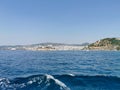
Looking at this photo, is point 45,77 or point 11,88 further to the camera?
point 45,77

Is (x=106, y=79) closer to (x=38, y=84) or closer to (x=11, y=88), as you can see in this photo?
(x=38, y=84)

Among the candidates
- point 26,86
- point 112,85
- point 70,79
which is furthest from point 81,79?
point 26,86

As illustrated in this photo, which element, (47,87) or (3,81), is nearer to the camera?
(47,87)

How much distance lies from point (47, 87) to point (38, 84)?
1.37 m

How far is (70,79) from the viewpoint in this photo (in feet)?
97.0

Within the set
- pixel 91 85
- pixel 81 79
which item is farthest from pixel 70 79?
pixel 91 85

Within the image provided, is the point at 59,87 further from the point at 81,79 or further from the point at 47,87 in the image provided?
the point at 81,79

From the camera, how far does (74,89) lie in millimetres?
25594

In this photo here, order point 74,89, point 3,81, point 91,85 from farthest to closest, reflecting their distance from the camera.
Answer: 1. point 3,81
2. point 91,85
3. point 74,89

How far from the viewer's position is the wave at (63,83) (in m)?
26.1

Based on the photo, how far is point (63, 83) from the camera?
90.9ft

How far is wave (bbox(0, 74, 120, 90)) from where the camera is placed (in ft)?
85.7

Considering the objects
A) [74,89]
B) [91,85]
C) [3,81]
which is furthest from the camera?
[3,81]

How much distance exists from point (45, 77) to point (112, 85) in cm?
757
